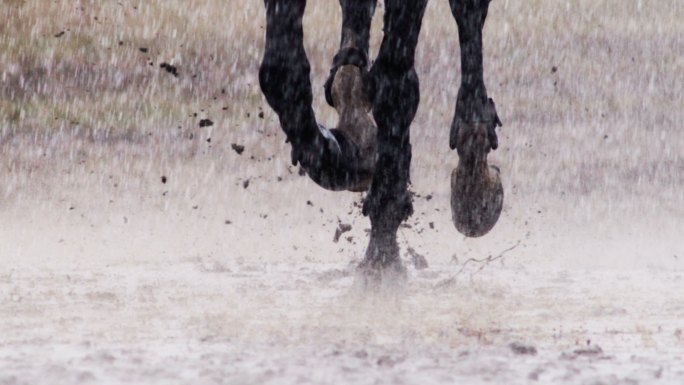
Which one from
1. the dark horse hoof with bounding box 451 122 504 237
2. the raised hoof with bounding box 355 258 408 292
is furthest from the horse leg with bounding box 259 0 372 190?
the dark horse hoof with bounding box 451 122 504 237

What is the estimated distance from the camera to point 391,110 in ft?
39.7

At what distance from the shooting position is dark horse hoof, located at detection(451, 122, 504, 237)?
12.9 m

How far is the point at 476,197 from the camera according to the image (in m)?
13.0

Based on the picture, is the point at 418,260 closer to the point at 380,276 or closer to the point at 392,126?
the point at 380,276

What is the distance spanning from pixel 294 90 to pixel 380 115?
55.6 inches

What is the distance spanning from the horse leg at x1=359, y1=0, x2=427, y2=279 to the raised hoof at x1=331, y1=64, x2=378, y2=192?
10cm

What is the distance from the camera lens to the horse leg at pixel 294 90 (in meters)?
10.7

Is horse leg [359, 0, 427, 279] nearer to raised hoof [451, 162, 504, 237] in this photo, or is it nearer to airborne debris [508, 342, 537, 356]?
raised hoof [451, 162, 504, 237]

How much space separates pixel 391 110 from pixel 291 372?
447 cm

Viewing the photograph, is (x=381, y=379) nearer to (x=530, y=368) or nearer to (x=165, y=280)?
(x=530, y=368)

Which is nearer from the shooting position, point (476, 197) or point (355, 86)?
point (355, 86)

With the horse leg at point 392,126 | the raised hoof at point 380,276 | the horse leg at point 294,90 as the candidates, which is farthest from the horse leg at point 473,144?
the horse leg at point 294,90

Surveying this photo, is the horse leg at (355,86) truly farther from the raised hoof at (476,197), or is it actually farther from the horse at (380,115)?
the raised hoof at (476,197)

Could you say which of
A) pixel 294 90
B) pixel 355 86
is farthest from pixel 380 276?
pixel 294 90
